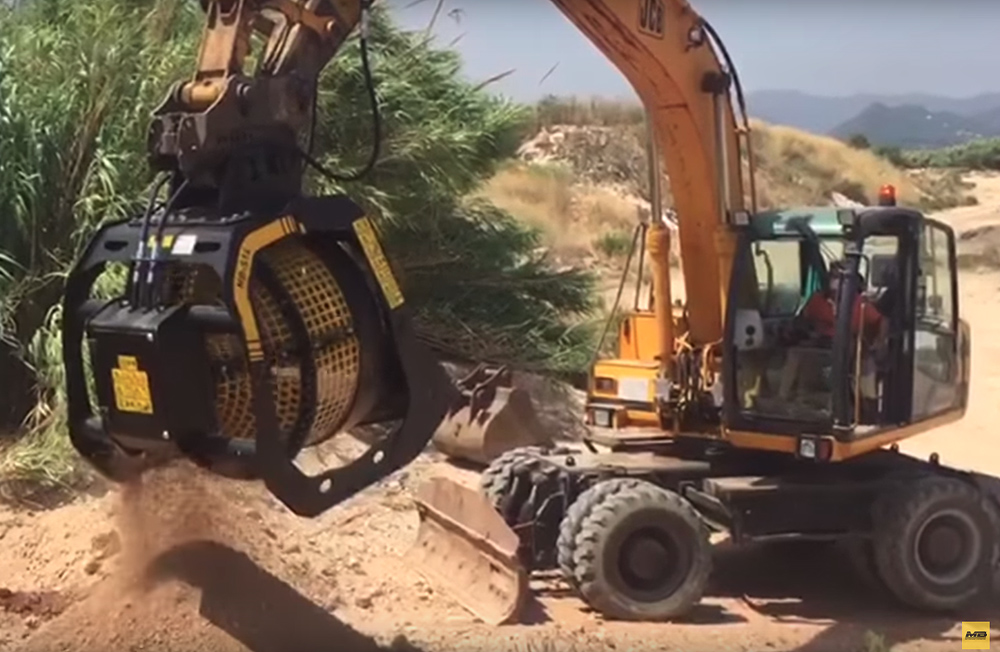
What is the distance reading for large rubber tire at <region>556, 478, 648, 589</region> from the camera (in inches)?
297

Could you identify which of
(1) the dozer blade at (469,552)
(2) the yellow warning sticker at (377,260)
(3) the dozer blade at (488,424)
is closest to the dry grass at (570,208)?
(3) the dozer blade at (488,424)

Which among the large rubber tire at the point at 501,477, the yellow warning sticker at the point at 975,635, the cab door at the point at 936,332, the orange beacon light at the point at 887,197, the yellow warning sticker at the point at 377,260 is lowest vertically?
the yellow warning sticker at the point at 975,635

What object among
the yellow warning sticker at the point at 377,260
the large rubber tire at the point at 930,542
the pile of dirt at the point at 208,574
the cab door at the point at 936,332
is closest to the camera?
the yellow warning sticker at the point at 377,260

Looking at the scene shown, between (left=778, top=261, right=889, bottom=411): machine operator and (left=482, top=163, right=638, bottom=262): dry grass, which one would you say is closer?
(left=778, top=261, right=889, bottom=411): machine operator

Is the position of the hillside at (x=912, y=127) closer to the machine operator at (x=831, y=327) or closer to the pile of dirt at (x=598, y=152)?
the pile of dirt at (x=598, y=152)

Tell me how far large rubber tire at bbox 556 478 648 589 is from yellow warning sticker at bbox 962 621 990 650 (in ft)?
5.53

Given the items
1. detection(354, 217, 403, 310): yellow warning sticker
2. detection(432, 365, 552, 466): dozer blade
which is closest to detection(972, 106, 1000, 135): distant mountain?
detection(432, 365, 552, 466): dozer blade

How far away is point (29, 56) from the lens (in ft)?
34.7

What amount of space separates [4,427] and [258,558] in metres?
3.32

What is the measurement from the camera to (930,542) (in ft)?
25.9

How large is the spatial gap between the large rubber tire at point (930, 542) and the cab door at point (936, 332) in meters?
0.39

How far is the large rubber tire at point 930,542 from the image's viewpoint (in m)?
7.81

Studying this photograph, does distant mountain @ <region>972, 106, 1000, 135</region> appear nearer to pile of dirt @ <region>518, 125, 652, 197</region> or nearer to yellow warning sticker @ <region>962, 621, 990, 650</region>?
pile of dirt @ <region>518, 125, 652, 197</region>

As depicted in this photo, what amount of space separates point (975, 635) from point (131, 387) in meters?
4.62
